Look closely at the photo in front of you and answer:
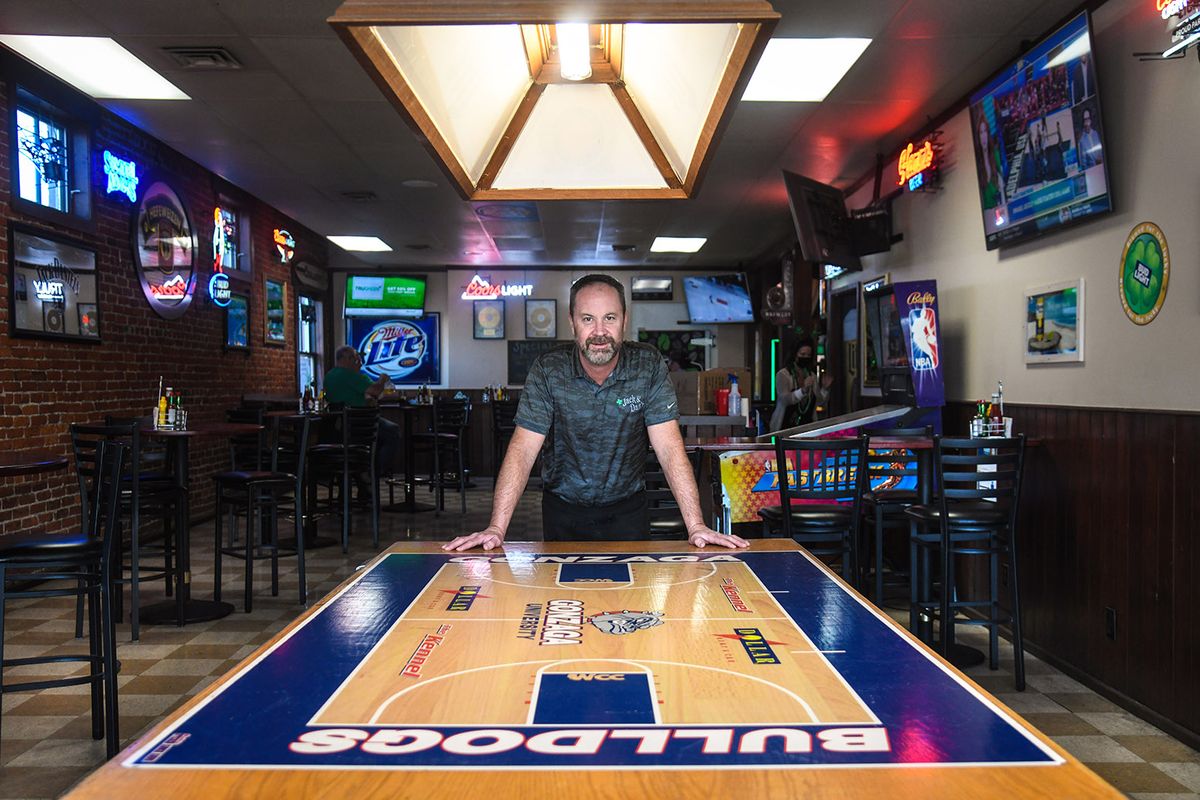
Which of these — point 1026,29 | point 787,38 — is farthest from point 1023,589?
point 787,38

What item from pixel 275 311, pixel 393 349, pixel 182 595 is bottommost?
pixel 182 595

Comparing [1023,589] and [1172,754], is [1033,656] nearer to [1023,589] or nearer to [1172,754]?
[1023,589]

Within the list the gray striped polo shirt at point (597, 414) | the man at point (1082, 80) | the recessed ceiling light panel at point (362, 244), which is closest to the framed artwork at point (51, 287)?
the gray striped polo shirt at point (597, 414)

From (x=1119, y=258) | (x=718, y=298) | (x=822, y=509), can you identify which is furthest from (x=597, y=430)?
(x=718, y=298)

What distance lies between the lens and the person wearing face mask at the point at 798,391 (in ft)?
35.0

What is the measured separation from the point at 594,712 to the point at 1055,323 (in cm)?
437

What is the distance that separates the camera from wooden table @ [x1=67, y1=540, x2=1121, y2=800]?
3.58 feet

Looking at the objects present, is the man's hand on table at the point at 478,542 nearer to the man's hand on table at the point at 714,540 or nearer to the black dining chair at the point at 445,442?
the man's hand on table at the point at 714,540

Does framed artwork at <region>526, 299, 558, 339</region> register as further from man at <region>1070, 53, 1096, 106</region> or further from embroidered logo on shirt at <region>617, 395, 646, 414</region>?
embroidered logo on shirt at <region>617, 395, 646, 414</region>

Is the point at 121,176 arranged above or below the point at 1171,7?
above

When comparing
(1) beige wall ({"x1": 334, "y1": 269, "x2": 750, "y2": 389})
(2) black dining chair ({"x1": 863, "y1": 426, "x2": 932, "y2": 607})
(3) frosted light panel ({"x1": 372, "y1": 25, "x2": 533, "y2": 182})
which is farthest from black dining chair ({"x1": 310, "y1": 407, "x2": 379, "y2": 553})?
(1) beige wall ({"x1": 334, "y1": 269, "x2": 750, "y2": 389})

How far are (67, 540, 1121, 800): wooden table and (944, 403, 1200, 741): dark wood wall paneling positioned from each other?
2.48 metres

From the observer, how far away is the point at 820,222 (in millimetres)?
7254

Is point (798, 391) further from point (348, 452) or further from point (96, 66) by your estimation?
point (96, 66)
